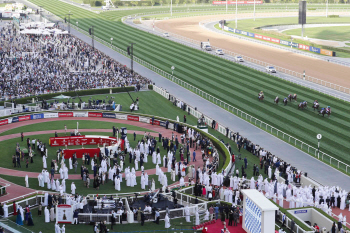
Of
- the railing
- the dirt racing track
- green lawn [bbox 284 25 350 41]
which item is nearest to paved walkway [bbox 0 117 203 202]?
the railing

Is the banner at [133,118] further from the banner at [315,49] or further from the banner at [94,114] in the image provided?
the banner at [315,49]

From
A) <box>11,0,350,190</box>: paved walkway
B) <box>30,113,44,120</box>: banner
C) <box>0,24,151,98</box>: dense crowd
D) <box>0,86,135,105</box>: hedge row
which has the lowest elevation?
<box>11,0,350,190</box>: paved walkway

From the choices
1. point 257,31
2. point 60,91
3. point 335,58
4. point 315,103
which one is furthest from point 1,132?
point 257,31

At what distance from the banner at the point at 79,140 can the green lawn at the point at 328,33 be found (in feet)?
243

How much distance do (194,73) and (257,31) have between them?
1621 inches

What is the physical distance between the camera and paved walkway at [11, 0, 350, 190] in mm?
40938

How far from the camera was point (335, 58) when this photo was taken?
8431 centimetres

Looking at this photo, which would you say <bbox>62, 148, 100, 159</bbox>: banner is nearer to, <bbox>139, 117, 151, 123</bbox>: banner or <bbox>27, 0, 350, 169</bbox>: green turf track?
<bbox>139, 117, 151, 123</bbox>: banner

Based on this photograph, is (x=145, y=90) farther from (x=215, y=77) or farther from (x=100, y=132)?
(x=100, y=132)

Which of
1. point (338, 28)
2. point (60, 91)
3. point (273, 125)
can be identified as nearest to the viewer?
point (273, 125)

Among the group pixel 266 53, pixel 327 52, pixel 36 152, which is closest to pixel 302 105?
pixel 36 152

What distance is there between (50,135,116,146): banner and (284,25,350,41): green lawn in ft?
243

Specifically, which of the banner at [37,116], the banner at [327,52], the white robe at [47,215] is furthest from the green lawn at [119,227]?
the banner at [327,52]

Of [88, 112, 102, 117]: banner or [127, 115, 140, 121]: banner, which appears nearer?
[127, 115, 140, 121]: banner
